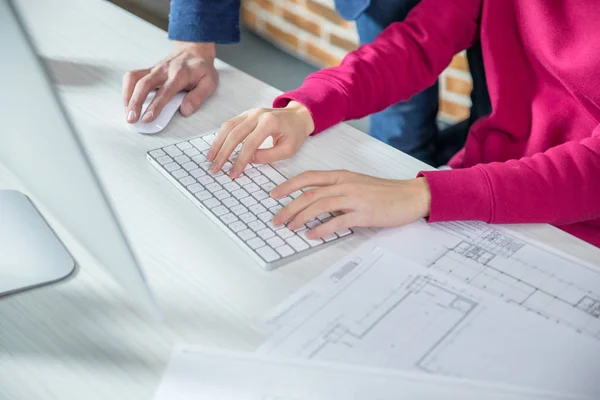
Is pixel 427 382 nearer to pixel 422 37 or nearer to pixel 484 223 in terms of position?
pixel 484 223

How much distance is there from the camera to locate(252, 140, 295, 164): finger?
865 millimetres

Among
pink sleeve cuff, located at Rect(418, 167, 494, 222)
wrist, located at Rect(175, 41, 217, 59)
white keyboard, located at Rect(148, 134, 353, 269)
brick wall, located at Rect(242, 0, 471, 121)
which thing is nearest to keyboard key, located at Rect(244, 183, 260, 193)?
white keyboard, located at Rect(148, 134, 353, 269)

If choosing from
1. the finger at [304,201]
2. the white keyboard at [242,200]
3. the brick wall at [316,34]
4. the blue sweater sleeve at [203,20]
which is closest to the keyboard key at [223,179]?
the white keyboard at [242,200]

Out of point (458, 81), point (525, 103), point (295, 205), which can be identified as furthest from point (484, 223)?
point (458, 81)

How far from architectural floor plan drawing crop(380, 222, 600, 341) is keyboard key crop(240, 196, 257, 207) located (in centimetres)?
15

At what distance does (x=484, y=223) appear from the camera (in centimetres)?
78

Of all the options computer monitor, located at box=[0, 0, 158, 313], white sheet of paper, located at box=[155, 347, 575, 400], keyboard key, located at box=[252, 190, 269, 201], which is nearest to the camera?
computer monitor, located at box=[0, 0, 158, 313]

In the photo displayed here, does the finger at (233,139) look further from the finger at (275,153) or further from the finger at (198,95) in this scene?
the finger at (198,95)

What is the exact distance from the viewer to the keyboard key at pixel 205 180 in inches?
32.2

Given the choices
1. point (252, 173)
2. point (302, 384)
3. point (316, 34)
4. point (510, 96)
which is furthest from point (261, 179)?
point (316, 34)

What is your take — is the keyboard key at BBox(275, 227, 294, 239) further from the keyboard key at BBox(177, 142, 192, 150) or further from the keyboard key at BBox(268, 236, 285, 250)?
the keyboard key at BBox(177, 142, 192, 150)

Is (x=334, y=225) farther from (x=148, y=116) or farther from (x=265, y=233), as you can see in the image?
(x=148, y=116)

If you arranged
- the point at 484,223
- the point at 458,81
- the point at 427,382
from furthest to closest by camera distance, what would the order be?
the point at 458,81
the point at 484,223
the point at 427,382

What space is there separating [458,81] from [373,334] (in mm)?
1603
